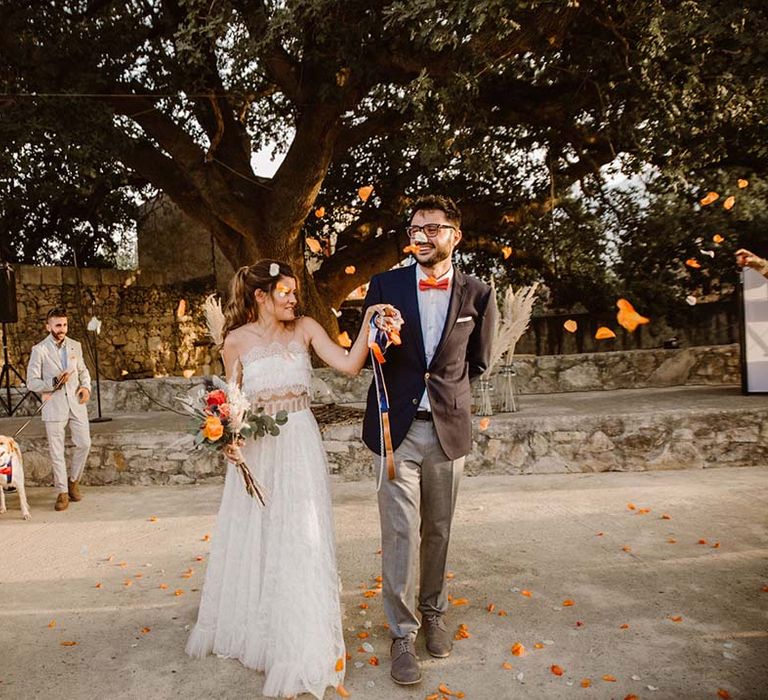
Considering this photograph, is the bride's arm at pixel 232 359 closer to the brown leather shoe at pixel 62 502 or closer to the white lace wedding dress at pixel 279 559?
the white lace wedding dress at pixel 279 559

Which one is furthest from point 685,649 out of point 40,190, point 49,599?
point 40,190

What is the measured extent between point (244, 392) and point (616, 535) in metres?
3.06

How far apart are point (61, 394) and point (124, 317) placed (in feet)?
33.8

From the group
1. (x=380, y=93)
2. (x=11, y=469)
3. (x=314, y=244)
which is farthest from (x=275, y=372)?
(x=314, y=244)

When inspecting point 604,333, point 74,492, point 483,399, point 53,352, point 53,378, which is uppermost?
point 604,333

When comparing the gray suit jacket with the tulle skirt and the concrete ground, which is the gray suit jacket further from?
the tulle skirt

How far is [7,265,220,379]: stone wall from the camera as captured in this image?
45.8 ft

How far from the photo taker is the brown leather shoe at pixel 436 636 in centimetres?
308

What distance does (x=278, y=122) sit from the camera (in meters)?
11.7

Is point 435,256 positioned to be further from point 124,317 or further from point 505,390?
point 124,317

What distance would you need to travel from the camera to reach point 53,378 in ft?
21.6

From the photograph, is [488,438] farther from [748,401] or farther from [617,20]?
[617,20]

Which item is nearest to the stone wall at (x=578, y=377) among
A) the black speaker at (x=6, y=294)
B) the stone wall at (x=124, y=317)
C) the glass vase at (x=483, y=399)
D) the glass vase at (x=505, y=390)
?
the glass vase at (x=505, y=390)

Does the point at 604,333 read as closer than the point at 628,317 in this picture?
No
